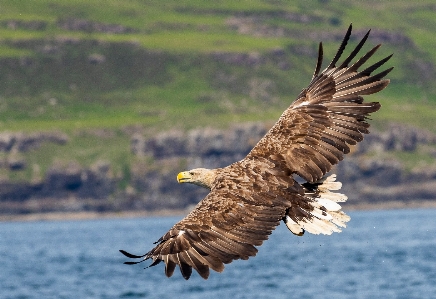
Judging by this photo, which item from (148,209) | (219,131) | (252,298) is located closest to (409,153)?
(219,131)

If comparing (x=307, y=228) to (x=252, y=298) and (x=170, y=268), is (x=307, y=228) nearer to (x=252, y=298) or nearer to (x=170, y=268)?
(x=170, y=268)

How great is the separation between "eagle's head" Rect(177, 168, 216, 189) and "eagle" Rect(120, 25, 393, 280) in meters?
0.02

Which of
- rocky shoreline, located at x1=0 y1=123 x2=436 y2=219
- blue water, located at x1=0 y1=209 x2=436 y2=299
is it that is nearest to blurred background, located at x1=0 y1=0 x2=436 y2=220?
rocky shoreline, located at x1=0 y1=123 x2=436 y2=219

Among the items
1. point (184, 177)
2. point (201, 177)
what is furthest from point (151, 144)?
point (201, 177)

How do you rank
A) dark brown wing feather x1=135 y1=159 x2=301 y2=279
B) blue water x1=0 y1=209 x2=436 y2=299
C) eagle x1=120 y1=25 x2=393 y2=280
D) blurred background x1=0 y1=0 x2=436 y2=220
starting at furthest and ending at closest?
blurred background x1=0 y1=0 x2=436 y2=220, blue water x1=0 y1=209 x2=436 y2=299, eagle x1=120 y1=25 x2=393 y2=280, dark brown wing feather x1=135 y1=159 x2=301 y2=279

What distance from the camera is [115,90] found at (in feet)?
621

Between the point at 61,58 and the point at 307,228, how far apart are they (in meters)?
185

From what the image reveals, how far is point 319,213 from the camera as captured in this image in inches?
635

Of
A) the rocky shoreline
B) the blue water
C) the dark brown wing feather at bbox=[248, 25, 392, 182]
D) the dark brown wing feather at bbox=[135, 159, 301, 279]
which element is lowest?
the dark brown wing feather at bbox=[135, 159, 301, 279]

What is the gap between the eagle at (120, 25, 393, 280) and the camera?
14.5 metres

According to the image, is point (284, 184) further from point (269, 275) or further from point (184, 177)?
point (269, 275)

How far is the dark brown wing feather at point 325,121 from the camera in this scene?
16672mm

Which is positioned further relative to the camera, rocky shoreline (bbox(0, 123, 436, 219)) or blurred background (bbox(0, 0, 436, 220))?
blurred background (bbox(0, 0, 436, 220))

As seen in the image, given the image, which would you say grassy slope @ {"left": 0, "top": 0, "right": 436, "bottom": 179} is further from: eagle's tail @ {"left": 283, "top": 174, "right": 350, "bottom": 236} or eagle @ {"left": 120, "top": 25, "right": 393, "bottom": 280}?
eagle's tail @ {"left": 283, "top": 174, "right": 350, "bottom": 236}
